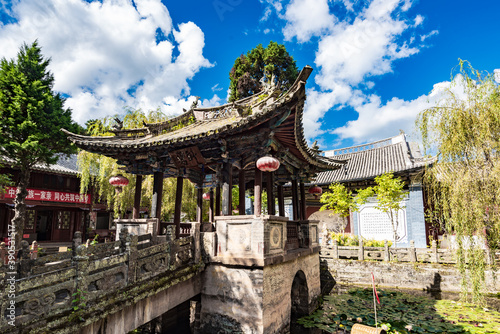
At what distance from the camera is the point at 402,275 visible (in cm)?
1197

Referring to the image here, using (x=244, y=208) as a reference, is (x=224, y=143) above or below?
above

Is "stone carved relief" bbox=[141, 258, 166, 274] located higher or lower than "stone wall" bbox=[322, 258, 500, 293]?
higher

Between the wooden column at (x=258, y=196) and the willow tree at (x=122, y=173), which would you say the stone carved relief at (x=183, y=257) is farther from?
the willow tree at (x=122, y=173)

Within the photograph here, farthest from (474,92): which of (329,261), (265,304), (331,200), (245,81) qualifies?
(245,81)

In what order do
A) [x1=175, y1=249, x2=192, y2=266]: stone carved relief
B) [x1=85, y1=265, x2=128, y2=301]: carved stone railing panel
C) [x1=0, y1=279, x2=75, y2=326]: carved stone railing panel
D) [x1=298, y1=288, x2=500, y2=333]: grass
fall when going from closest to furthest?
[x1=0, y1=279, x2=75, y2=326]: carved stone railing panel < [x1=85, y1=265, x2=128, y2=301]: carved stone railing panel < [x1=175, y1=249, x2=192, y2=266]: stone carved relief < [x1=298, y1=288, x2=500, y2=333]: grass

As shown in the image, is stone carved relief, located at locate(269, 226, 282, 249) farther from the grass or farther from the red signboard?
the red signboard

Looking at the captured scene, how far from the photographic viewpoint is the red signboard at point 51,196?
1708 cm

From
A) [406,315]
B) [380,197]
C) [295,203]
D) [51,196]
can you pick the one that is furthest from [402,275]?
[51,196]

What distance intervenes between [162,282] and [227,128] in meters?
3.65

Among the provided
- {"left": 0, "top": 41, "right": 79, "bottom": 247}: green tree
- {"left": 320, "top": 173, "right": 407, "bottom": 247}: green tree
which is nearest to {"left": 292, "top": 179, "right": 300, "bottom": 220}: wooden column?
{"left": 320, "top": 173, "right": 407, "bottom": 247}: green tree

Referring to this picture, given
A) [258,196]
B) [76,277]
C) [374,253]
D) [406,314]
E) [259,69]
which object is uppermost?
[259,69]

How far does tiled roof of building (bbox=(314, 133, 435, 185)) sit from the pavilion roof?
296 inches

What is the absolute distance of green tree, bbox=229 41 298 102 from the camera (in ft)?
75.0

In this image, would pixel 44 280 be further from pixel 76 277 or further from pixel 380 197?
pixel 380 197
